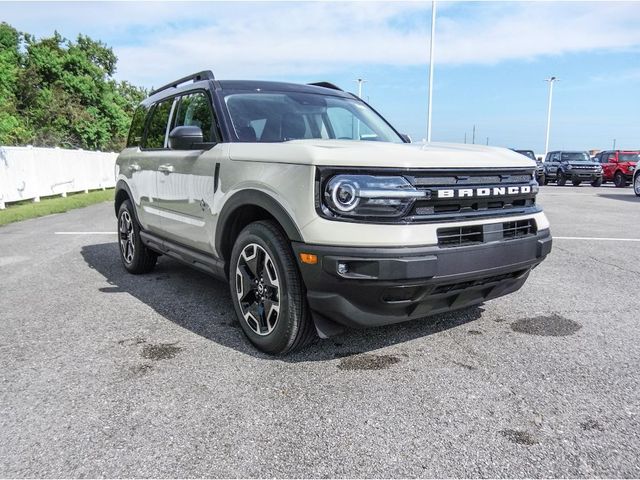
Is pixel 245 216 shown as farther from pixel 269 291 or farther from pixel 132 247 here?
pixel 132 247

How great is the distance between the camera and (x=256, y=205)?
336 cm

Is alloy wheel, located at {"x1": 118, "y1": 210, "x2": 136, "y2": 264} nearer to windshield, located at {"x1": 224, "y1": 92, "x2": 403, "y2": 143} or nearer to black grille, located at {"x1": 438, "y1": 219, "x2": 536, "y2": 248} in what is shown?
windshield, located at {"x1": 224, "y1": 92, "x2": 403, "y2": 143}

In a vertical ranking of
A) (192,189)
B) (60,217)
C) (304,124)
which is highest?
(304,124)

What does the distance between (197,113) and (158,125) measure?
113cm

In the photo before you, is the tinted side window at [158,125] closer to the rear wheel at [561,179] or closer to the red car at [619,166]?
the red car at [619,166]

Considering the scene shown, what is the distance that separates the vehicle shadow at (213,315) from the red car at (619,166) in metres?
23.7

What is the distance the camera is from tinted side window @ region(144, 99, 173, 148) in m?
5.04

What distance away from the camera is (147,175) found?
17.0 ft

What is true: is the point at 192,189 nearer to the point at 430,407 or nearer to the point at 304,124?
the point at 304,124

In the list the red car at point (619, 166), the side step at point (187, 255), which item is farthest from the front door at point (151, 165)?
the red car at point (619, 166)

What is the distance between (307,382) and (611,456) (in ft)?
5.01

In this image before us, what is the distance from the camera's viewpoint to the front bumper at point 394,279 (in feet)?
9.11

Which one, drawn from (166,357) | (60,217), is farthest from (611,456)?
(60,217)

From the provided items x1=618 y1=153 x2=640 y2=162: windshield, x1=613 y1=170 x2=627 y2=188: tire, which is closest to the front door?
x1=613 y1=170 x2=627 y2=188: tire
